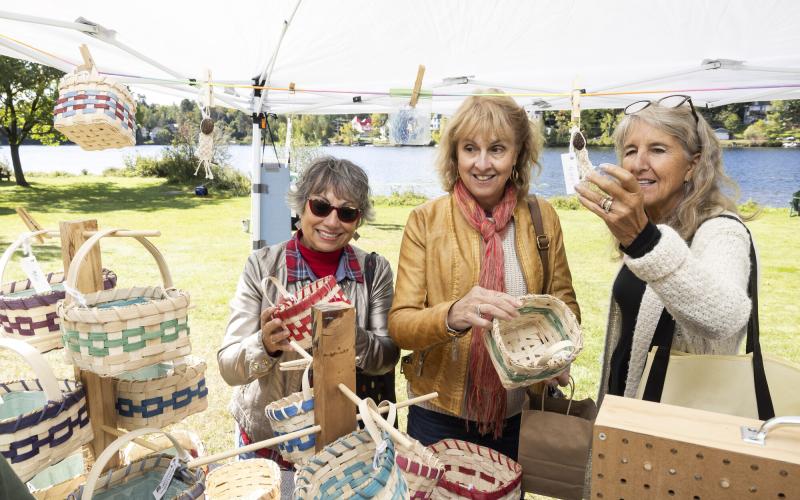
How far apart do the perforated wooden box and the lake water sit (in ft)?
51.9

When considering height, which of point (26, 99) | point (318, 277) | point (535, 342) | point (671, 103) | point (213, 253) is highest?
point (26, 99)

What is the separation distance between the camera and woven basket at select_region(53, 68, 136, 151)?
1653mm

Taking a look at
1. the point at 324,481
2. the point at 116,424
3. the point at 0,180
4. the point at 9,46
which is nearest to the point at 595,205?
the point at 324,481

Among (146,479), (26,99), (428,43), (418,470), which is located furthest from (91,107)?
(26,99)

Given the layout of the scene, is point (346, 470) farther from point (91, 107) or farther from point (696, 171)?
point (91, 107)

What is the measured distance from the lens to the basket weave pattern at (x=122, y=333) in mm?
1173

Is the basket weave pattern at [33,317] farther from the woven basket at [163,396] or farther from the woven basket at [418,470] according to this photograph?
the woven basket at [418,470]

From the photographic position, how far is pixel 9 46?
2.87m

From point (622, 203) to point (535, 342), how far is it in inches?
24.9

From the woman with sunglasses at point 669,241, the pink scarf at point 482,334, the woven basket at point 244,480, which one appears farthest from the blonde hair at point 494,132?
the woven basket at point 244,480

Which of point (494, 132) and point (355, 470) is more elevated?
point (494, 132)

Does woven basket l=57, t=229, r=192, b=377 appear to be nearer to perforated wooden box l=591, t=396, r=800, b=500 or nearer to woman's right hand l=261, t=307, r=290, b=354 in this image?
woman's right hand l=261, t=307, r=290, b=354

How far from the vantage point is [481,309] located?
135cm

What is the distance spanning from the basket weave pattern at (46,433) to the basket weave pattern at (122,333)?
11cm
